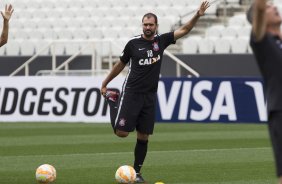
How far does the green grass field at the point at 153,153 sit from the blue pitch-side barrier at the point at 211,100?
0.41 meters

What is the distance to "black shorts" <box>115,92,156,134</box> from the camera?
12.2 meters

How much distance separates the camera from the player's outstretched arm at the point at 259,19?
6930 mm

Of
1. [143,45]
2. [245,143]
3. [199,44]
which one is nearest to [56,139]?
[245,143]

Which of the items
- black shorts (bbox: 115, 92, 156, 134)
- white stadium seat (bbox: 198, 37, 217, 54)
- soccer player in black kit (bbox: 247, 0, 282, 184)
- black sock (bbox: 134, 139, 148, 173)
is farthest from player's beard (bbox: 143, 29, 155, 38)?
A: white stadium seat (bbox: 198, 37, 217, 54)

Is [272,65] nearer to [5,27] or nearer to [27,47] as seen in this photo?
[5,27]

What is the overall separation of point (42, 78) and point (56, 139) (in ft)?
20.4

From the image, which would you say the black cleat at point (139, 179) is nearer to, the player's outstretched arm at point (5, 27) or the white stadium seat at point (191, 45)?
the player's outstretched arm at point (5, 27)

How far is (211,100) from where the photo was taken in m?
23.8

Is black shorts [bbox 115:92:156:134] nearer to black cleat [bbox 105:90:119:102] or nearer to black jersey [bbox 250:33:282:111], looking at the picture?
black cleat [bbox 105:90:119:102]

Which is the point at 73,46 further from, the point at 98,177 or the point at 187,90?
the point at 98,177

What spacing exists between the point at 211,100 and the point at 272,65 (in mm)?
16443

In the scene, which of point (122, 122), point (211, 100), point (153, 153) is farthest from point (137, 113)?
point (211, 100)

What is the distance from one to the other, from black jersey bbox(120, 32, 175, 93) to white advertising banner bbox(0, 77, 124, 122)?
12660 mm

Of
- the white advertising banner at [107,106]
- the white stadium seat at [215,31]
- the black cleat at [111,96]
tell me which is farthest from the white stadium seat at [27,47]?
the black cleat at [111,96]
